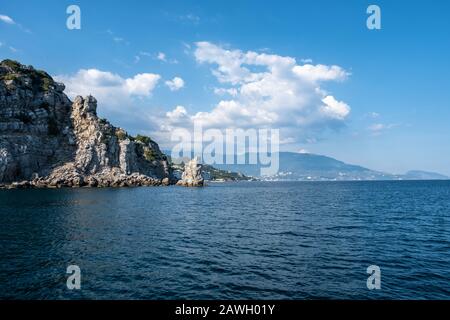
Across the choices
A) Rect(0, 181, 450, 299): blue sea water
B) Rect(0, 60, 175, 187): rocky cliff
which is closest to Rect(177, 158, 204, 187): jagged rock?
Rect(0, 60, 175, 187): rocky cliff

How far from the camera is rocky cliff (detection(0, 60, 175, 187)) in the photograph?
438ft

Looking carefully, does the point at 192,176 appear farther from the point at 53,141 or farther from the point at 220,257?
the point at 220,257

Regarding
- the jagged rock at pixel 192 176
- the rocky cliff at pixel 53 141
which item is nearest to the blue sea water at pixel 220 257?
the rocky cliff at pixel 53 141

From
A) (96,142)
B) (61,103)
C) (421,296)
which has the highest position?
(61,103)

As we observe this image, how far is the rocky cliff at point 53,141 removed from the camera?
133375mm

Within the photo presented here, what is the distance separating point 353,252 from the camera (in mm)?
35531

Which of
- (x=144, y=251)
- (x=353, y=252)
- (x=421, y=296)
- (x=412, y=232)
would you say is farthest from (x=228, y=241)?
(x=412, y=232)

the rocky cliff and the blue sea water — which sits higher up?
the rocky cliff

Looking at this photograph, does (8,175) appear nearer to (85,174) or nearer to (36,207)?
(85,174)

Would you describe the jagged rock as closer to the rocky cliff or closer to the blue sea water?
the rocky cliff

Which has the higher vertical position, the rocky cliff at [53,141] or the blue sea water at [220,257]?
the rocky cliff at [53,141]

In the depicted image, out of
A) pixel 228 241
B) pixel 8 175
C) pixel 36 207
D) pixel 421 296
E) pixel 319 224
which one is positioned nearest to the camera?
pixel 421 296

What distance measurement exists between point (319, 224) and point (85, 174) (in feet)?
423

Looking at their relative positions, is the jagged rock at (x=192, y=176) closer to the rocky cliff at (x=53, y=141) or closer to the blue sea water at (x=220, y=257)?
the rocky cliff at (x=53, y=141)
